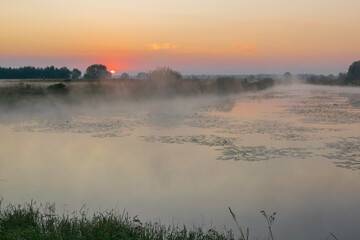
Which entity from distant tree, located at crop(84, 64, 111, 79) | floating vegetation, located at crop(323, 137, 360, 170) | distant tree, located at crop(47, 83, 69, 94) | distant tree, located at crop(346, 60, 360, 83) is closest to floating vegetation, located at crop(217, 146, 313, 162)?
floating vegetation, located at crop(323, 137, 360, 170)

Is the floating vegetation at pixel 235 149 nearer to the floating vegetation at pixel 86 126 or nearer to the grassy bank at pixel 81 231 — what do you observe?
the floating vegetation at pixel 86 126

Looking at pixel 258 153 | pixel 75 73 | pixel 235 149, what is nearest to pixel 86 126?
pixel 235 149

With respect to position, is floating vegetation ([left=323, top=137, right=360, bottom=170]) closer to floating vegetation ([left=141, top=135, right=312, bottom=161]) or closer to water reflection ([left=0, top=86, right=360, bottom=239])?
water reflection ([left=0, top=86, right=360, bottom=239])

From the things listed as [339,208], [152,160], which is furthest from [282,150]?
[339,208]

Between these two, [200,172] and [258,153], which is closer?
[200,172]

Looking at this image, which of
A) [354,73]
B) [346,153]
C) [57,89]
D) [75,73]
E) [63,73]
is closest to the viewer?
[346,153]

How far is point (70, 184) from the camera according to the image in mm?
9703

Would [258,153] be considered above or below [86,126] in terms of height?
below

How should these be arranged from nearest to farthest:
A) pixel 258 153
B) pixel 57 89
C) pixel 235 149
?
pixel 258 153 < pixel 235 149 < pixel 57 89

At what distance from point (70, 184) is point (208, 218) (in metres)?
3.86

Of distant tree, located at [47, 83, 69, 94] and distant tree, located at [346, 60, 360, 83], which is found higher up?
distant tree, located at [346, 60, 360, 83]

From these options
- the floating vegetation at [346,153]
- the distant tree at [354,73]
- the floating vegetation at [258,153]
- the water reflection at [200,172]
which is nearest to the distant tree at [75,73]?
the distant tree at [354,73]

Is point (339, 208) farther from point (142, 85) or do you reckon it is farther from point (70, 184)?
point (142, 85)

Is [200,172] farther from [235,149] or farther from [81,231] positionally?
[81,231]
